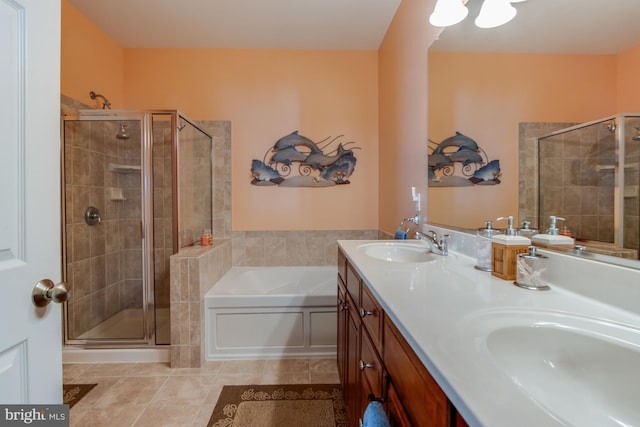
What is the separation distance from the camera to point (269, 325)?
2000 mm

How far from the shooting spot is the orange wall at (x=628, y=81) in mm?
698

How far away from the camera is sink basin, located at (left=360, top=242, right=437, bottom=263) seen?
1505 millimetres

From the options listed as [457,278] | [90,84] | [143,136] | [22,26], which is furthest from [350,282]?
[90,84]

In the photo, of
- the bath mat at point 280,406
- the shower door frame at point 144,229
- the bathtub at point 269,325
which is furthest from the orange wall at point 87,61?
the bath mat at point 280,406

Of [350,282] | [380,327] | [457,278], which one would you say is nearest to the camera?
[380,327]

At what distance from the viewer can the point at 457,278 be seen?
0.94m

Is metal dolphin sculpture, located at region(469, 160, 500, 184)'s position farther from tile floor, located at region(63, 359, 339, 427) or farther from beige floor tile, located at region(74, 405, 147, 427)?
beige floor tile, located at region(74, 405, 147, 427)

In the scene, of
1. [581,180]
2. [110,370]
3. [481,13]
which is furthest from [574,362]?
[110,370]

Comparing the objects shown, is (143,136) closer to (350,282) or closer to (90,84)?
(90,84)

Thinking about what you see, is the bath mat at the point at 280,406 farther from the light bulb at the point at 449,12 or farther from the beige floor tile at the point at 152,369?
the light bulb at the point at 449,12

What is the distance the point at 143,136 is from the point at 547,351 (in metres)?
2.48

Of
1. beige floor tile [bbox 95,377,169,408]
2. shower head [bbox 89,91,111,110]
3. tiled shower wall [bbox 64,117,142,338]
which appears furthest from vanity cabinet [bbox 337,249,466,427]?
shower head [bbox 89,91,111,110]

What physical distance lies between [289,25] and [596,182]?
2461 millimetres

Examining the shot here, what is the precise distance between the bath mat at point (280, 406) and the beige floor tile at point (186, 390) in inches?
4.9
